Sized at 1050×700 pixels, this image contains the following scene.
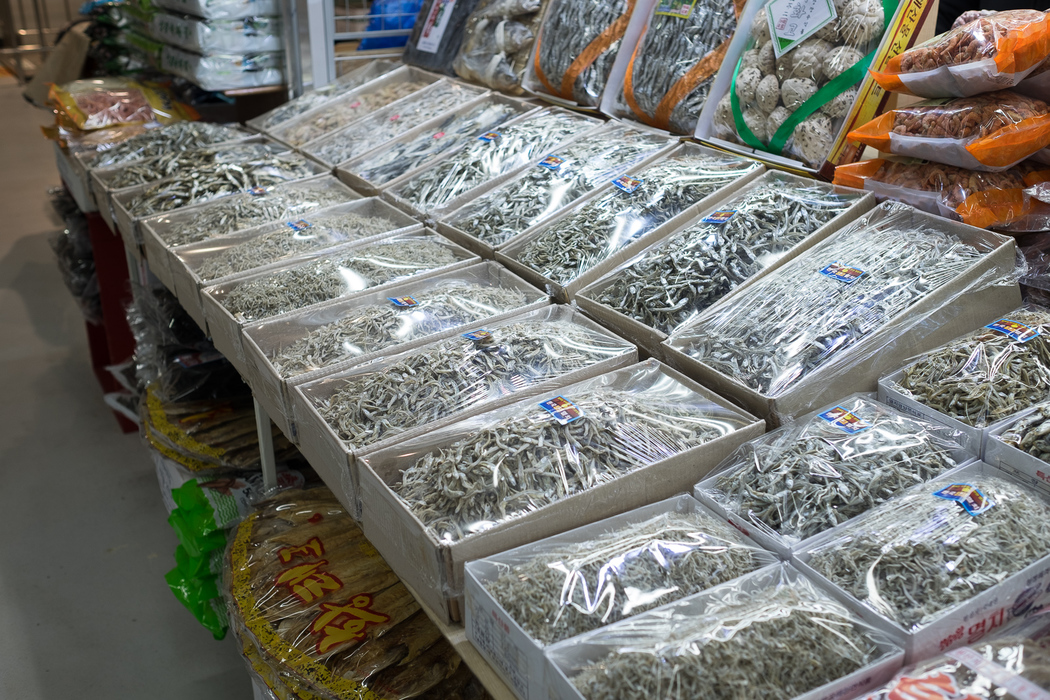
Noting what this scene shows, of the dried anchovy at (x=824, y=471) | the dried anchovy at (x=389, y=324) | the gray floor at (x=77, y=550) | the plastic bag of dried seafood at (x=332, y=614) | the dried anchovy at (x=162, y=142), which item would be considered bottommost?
the gray floor at (x=77, y=550)

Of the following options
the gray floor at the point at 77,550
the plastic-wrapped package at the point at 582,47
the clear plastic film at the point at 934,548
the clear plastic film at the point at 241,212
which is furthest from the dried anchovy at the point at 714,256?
the gray floor at the point at 77,550

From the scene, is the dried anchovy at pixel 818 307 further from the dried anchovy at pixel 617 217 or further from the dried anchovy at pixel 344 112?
the dried anchovy at pixel 344 112

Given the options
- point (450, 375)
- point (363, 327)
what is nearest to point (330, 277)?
point (363, 327)

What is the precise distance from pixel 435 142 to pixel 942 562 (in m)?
1.96

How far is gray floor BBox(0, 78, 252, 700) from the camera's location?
2143 mm

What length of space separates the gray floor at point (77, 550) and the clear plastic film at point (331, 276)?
3.39ft

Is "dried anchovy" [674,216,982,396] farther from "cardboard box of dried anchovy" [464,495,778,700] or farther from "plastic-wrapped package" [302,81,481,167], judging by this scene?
"plastic-wrapped package" [302,81,481,167]

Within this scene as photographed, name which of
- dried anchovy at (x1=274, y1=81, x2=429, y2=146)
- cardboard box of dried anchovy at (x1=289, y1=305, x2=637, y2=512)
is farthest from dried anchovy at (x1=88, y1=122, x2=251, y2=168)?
cardboard box of dried anchovy at (x1=289, y1=305, x2=637, y2=512)

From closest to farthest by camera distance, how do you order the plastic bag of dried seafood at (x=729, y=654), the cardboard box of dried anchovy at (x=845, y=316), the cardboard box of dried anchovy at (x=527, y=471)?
the plastic bag of dried seafood at (x=729, y=654), the cardboard box of dried anchovy at (x=527, y=471), the cardboard box of dried anchovy at (x=845, y=316)

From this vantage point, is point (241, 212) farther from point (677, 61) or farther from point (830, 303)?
point (830, 303)

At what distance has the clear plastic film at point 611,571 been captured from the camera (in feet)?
3.24

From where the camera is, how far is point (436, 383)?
1.41 metres

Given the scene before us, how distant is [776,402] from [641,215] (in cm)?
71

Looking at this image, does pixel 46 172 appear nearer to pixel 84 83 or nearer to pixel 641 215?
pixel 84 83
